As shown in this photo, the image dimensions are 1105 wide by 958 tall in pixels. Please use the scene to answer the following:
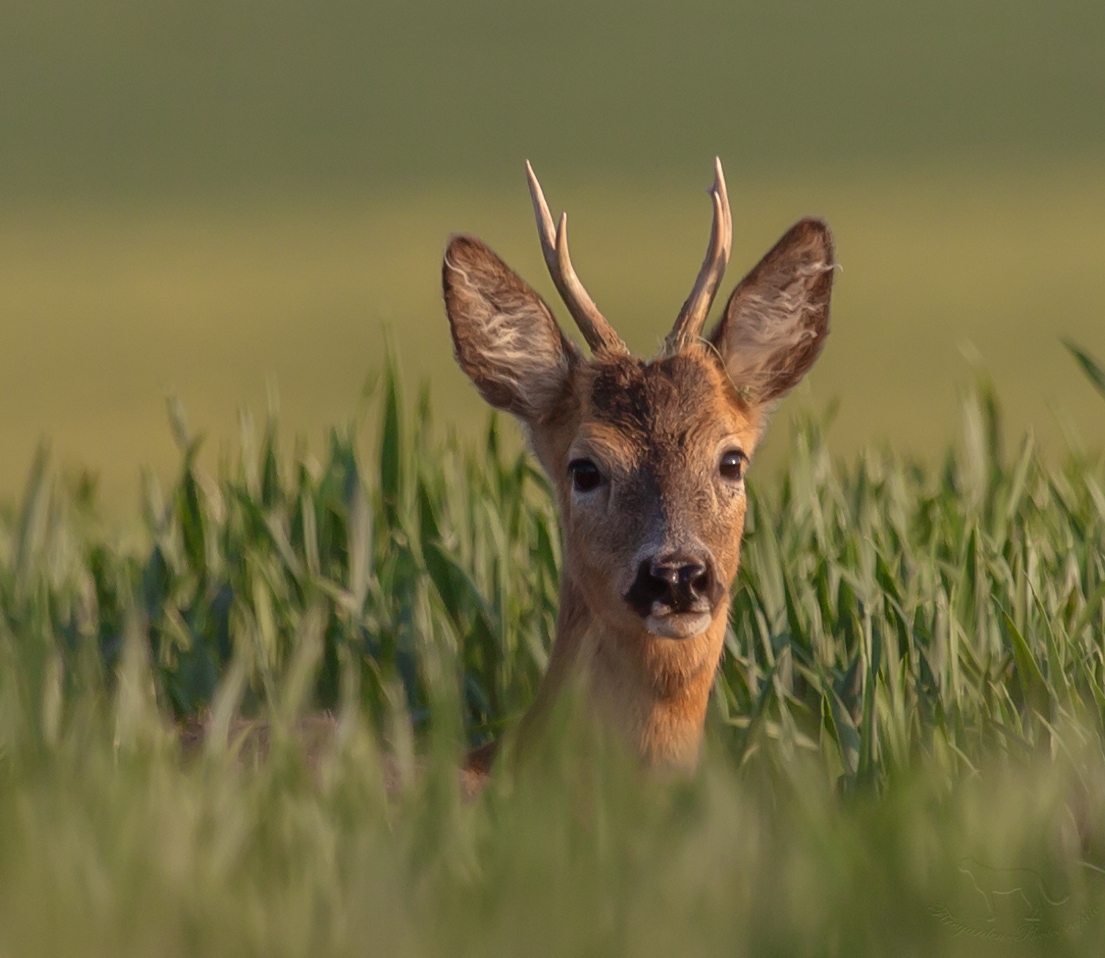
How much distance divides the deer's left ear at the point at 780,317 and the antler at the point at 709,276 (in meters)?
0.07

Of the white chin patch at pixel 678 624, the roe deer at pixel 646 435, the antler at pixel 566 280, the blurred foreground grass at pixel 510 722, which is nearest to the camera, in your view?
the blurred foreground grass at pixel 510 722

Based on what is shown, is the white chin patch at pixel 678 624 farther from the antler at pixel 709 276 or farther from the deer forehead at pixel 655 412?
the antler at pixel 709 276

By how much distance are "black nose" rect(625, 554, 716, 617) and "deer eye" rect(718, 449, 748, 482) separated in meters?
0.47

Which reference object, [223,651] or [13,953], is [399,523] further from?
[13,953]

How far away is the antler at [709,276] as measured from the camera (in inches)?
179

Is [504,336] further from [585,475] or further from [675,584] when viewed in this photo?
[675,584]

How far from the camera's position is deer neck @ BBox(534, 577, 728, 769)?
4.22 meters

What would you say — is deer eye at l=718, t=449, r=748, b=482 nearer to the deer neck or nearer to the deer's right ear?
the deer neck

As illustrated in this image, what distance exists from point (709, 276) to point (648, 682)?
115 cm

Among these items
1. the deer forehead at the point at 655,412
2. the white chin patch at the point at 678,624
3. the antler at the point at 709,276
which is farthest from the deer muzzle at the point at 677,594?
the antler at the point at 709,276

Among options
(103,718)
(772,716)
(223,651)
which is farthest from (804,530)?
(103,718)

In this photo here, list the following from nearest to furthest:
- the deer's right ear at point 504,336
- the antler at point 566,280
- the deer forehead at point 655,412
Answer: the deer forehead at point 655,412 → the antler at point 566,280 → the deer's right ear at point 504,336

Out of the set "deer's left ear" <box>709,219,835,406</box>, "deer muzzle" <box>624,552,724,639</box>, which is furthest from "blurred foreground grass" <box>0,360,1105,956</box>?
"deer's left ear" <box>709,219,835,406</box>

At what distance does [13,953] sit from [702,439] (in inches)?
95.5
